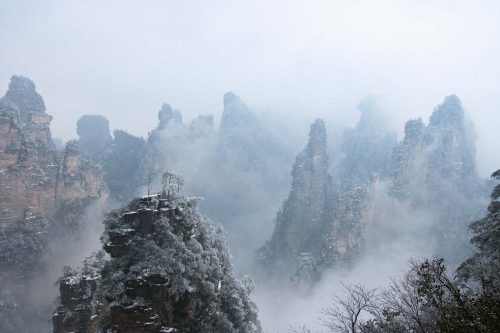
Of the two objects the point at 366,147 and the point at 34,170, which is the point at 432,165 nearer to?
the point at 366,147

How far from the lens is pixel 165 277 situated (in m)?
27.9

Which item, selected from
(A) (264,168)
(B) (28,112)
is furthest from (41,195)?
(A) (264,168)

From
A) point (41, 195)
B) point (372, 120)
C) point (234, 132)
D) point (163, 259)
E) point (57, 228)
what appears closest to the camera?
point (163, 259)

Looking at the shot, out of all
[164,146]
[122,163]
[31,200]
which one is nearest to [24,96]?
[122,163]

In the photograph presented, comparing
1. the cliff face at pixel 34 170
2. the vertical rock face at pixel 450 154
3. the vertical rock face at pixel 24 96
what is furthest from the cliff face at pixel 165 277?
the vertical rock face at pixel 24 96

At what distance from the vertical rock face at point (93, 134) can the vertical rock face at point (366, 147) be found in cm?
6103

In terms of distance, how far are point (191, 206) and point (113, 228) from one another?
6.65 meters

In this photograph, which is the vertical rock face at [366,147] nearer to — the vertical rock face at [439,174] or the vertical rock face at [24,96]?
the vertical rock face at [439,174]

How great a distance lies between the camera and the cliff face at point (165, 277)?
89.5 ft

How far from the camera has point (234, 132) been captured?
130750 millimetres

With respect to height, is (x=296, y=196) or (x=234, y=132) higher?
(x=234, y=132)

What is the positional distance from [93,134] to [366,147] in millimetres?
72972

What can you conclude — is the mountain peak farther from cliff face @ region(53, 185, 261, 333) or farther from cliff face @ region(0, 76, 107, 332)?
cliff face @ region(53, 185, 261, 333)

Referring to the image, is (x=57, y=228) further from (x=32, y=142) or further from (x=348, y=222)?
(x=348, y=222)
